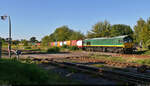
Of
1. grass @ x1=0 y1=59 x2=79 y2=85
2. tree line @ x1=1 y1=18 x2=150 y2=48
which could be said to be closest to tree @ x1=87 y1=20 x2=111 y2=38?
tree line @ x1=1 y1=18 x2=150 y2=48

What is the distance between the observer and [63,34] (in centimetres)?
8700

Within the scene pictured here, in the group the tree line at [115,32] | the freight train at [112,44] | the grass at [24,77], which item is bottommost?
the grass at [24,77]

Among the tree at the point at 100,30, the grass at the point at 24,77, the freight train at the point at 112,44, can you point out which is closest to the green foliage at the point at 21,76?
the grass at the point at 24,77

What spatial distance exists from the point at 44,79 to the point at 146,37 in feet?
84.6

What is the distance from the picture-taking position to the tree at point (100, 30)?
53.9 metres

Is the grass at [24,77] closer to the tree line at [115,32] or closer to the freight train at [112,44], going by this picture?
the freight train at [112,44]

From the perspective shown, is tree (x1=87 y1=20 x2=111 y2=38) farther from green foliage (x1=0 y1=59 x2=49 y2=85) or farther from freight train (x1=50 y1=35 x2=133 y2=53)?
green foliage (x1=0 y1=59 x2=49 y2=85)

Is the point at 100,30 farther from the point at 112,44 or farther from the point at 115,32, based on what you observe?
the point at 112,44

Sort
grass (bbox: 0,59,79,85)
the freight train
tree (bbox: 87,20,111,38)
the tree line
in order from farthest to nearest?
tree (bbox: 87,20,111,38) < the tree line < the freight train < grass (bbox: 0,59,79,85)

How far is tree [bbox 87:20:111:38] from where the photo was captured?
5393 centimetres

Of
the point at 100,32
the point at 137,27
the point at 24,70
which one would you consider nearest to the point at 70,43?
the point at 100,32

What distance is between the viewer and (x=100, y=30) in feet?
184

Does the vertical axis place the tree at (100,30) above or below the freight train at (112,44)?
above

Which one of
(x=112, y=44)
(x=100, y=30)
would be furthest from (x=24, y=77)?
(x=100, y=30)
